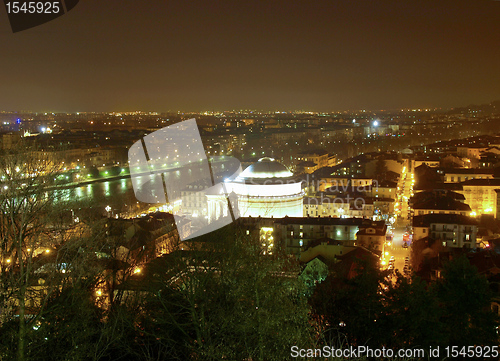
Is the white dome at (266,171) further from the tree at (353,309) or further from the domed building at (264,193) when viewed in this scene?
the tree at (353,309)

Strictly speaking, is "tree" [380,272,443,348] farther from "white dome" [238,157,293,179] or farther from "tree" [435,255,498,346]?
"white dome" [238,157,293,179]

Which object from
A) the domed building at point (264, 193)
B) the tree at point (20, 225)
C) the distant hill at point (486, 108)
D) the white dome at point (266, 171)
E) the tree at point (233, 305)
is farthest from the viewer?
the distant hill at point (486, 108)

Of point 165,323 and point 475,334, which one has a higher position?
point 165,323

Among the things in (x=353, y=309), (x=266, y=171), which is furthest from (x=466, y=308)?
(x=266, y=171)

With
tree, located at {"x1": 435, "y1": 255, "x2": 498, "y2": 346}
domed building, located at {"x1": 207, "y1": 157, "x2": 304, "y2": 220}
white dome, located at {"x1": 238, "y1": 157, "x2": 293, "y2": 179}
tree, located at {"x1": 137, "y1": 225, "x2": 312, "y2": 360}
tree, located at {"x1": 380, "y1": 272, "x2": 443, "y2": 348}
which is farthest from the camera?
white dome, located at {"x1": 238, "y1": 157, "x2": 293, "y2": 179}

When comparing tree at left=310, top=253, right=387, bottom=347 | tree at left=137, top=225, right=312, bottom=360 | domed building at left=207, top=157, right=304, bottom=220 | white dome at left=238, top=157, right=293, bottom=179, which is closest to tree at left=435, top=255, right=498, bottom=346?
tree at left=310, top=253, right=387, bottom=347

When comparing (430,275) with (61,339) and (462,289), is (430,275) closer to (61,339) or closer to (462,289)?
(462,289)

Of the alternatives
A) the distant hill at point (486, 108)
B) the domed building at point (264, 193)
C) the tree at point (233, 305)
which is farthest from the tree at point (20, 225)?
the distant hill at point (486, 108)

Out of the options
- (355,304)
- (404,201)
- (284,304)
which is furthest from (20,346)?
(404,201)
